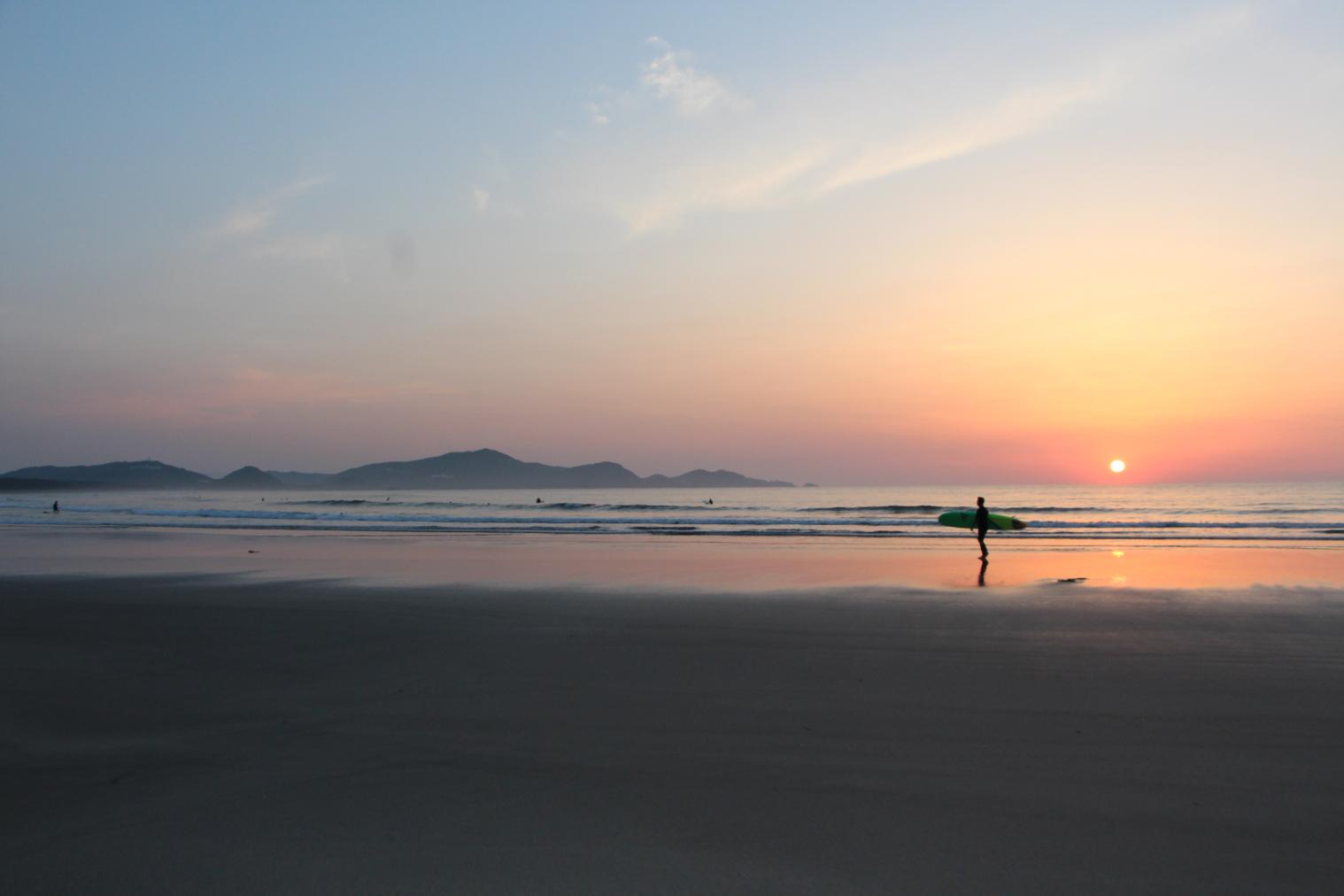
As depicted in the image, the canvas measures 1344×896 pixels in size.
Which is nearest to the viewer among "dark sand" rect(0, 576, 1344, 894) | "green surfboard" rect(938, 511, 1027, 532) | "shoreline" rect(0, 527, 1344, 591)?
"dark sand" rect(0, 576, 1344, 894)

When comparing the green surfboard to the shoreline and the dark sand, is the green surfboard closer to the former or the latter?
the shoreline

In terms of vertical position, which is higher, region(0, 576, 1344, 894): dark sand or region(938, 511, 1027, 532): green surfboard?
region(938, 511, 1027, 532): green surfboard

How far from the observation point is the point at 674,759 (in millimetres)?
5625

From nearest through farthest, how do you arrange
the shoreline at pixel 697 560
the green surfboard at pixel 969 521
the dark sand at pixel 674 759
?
the dark sand at pixel 674 759, the shoreline at pixel 697 560, the green surfboard at pixel 969 521

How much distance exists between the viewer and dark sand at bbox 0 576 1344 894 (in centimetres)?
412

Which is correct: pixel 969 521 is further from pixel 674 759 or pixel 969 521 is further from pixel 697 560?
pixel 674 759

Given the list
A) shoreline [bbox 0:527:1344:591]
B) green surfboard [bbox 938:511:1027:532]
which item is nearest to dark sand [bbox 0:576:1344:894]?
shoreline [bbox 0:527:1344:591]

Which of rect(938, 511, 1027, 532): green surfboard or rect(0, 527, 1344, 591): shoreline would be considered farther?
rect(938, 511, 1027, 532): green surfboard

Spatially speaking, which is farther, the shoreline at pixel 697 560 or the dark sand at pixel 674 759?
the shoreline at pixel 697 560

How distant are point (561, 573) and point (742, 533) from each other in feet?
55.8

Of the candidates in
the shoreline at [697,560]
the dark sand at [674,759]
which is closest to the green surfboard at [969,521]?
the shoreline at [697,560]

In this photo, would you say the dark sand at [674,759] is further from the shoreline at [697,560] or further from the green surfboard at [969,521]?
the green surfboard at [969,521]

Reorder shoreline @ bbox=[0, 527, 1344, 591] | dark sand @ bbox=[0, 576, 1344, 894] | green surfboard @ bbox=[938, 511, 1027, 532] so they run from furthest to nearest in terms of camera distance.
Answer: green surfboard @ bbox=[938, 511, 1027, 532] → shoreline @ bbox=[0, 527, 1344, 591] → dark sand @ bbox=[0, 576, 1344, 894]

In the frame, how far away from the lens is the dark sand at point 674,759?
4.12m
